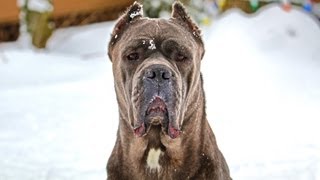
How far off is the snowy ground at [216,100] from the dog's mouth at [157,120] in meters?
2.76

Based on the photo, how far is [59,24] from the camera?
18422 millimetres

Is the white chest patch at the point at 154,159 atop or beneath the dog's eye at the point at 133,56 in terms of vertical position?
beneath

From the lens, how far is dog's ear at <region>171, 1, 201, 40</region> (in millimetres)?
4887

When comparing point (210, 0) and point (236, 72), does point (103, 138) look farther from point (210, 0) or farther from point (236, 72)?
point (210, 0)

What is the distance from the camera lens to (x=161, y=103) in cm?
430

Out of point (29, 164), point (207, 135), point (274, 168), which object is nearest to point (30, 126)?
point (29, 164)

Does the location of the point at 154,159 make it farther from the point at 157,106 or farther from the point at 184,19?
the point at 184,19

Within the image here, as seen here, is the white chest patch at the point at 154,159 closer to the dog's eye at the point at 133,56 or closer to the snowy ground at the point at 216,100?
the dog's eye at the point at 133,56

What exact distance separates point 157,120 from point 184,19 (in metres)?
0.84

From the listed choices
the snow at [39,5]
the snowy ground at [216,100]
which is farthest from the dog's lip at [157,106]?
the snow at [39,5]

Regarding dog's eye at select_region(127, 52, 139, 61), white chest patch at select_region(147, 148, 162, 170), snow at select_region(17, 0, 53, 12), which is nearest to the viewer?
dog's eye at select_region(127, 52, 139, 61)

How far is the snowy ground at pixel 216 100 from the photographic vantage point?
8.03 meters

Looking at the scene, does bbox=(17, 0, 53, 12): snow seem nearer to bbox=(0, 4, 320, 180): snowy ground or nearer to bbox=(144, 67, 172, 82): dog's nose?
bbox=(0, 4, 320, 180): snowy ground

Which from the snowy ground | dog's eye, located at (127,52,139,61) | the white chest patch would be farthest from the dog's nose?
the snowy ground
